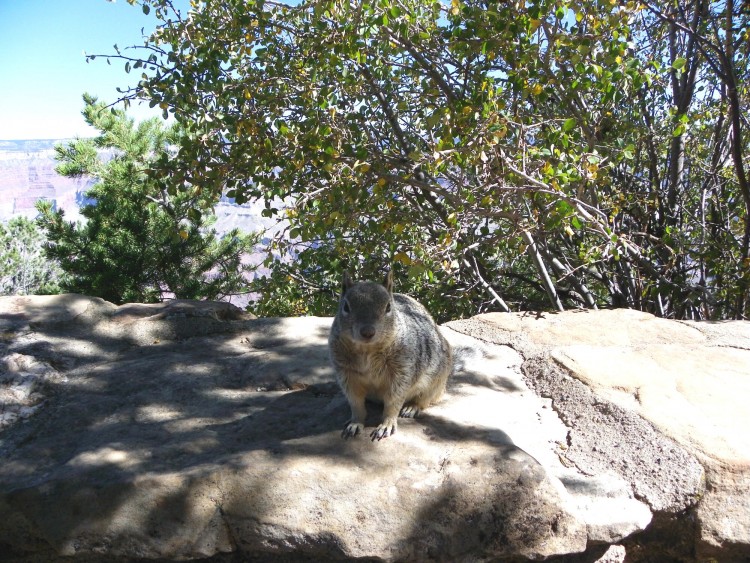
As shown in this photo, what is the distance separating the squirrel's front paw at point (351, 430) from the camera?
10.7 feet

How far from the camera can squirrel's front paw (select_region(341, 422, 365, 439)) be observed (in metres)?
3.27

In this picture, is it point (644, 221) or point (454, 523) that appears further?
point (644, 221)

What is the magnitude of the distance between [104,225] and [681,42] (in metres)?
7.87

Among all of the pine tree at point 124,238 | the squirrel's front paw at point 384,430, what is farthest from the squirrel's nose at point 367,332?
the pine tree at point 124,238

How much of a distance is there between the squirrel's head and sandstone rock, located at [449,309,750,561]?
1192mm

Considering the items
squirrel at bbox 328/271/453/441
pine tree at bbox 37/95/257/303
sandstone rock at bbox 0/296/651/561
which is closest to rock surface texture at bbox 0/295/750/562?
sandstone rock at bbox 0/296/651/561

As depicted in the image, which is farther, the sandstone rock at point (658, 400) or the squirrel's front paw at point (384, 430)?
the squirrel's front paw at point (384, 430)

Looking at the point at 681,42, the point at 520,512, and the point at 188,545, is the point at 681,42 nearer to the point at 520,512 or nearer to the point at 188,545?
the point at 520,512

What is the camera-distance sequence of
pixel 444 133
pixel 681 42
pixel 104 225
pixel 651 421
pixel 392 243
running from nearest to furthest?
pixel 651 421 → pixel 444 133 → pixel 392 243 → pixel 681 42 → pixel 104 225

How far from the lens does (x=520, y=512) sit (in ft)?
Answer: 8.94

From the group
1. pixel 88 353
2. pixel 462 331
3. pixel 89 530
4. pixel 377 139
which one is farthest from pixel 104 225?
pixel 89 530

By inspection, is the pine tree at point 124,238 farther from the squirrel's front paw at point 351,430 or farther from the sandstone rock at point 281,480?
the squirrel's front paw at point 351,430

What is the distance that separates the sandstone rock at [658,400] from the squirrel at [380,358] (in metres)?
0.84

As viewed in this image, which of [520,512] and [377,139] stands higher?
[377,139]
